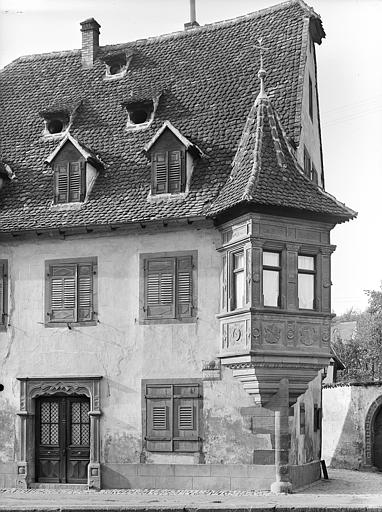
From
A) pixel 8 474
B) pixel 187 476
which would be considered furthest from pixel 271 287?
pixel 8 474

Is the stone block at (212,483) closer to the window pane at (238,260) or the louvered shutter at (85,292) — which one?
the louvered shutter at (85,292)

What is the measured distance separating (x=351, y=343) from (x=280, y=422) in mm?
46753

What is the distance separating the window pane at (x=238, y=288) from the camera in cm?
2055

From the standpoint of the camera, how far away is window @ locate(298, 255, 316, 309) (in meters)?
20.9

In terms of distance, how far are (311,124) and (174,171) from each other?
16.5 ft

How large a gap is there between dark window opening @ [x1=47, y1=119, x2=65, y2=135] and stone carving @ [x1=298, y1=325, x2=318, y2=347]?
28.7 feet

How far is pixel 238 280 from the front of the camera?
2075 cm

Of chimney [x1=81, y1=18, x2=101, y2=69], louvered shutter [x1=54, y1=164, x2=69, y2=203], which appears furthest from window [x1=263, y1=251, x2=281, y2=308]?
chimney [x1=81, y1=18, x2=101, y2=69]

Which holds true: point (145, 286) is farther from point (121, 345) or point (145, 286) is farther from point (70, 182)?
point (70, 182)

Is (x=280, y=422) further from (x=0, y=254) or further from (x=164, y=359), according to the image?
(x=0, y=254)

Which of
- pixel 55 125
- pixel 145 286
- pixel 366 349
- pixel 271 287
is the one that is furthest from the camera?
pixel 366 349

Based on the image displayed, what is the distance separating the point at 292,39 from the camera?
79.3 feet

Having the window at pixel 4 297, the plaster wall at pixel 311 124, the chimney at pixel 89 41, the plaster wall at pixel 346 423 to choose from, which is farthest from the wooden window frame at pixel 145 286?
the plaster wall at pixel 346 423

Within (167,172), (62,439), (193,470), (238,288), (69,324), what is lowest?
(193,470)
